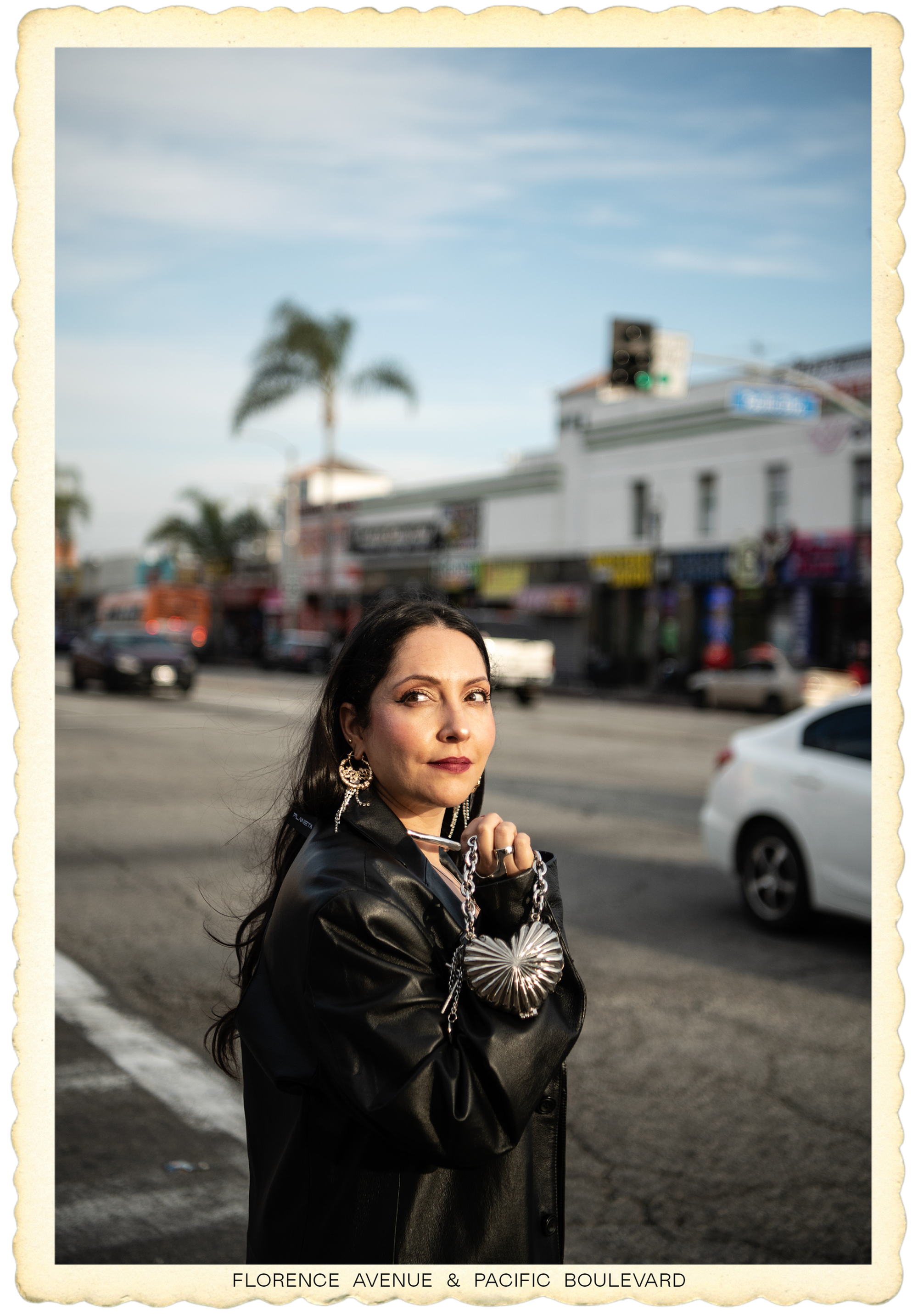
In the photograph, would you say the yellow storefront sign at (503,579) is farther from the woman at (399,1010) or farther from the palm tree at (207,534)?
the woman at (399,1010)

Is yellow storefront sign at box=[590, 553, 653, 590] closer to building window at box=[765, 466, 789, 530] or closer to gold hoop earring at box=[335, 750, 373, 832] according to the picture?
building window at box=[765, 466, 789, 530]

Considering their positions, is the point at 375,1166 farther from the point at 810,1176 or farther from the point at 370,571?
the point at 370,571

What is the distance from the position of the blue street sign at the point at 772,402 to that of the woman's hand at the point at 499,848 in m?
17.9

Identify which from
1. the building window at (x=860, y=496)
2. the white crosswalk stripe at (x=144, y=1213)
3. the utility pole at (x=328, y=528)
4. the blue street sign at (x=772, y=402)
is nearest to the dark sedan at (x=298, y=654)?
the utility pole at (x=328, y=528)

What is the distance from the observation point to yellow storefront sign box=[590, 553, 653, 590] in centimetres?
3725

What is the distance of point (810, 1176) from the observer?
4.02m

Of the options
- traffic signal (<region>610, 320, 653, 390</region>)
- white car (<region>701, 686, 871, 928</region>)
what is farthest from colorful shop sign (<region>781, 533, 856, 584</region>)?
white car (<region>701, 686, 871, 928</region>)

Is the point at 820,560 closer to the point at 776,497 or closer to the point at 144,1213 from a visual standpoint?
the point at 776,497

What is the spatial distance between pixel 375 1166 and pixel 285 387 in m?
42.4

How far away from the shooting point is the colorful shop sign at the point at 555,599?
3991 cm

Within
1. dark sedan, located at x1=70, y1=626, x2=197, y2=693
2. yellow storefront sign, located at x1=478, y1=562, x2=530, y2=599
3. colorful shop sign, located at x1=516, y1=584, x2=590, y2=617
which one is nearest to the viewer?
dark sedan, located at x1=70, y1=626, x2=197, y2=693

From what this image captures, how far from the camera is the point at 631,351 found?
674 inches

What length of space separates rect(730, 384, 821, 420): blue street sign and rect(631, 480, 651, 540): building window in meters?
17.4

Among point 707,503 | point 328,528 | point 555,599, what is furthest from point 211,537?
point 707,503
